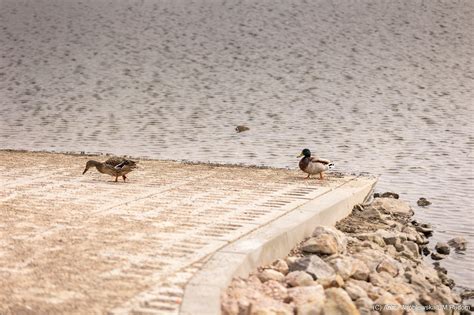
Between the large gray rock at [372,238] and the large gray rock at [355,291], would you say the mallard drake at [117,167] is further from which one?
the large gray rock at [355,291]

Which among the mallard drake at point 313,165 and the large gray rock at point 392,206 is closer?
the large gray rock at point 392,206

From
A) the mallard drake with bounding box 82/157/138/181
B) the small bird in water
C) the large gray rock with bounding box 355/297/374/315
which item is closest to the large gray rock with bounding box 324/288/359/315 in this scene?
the large gray rock with bounding box 355/297/374/315

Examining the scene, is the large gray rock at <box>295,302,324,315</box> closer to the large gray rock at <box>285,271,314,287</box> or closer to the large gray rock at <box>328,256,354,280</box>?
the large gray rock at <box>285,271,314,287</box>

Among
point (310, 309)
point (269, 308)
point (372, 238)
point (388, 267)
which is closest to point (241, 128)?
point (372, 238)

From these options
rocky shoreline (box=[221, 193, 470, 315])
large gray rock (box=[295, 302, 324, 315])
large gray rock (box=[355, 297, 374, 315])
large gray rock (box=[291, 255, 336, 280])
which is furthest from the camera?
large gray rock (box=[291, 255, 336, 280])

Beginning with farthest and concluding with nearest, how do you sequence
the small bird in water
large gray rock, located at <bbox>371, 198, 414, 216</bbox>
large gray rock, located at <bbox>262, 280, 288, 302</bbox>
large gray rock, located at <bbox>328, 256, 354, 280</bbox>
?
the small bird in water, large gray rock, located at <bbox>371, 198, 414, 216</bbox>, large gray rock, located at <bbox>328, 256, 354, 280</bbox>, large gray rock, located at <bbox>262, 280, 288, 302</bbox>

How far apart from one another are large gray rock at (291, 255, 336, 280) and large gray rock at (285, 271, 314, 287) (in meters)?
0.15

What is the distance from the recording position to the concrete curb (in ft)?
25.1

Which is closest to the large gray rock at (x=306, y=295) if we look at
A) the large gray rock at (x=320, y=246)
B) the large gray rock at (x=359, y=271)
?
the large gray rock at (x=359, y=271)

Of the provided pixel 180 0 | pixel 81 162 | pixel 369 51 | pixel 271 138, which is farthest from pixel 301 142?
pixel 180 0

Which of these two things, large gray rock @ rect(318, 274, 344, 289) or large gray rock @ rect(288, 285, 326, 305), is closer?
large gray rock @ rect(288, 285, 326, 305)

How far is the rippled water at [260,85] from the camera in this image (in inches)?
842

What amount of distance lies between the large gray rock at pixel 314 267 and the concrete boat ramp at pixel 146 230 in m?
0.41

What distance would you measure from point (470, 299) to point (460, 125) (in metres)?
16.5
